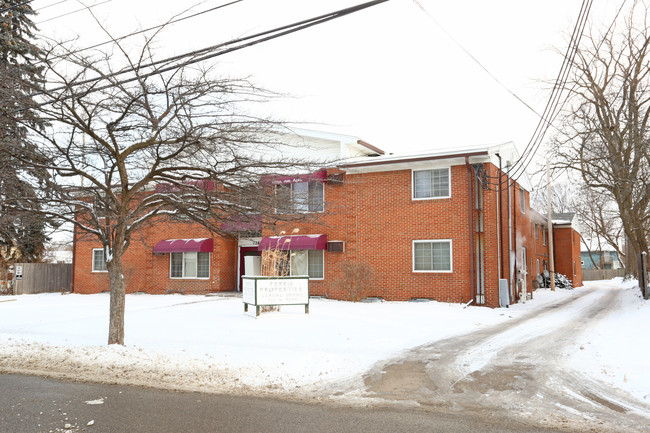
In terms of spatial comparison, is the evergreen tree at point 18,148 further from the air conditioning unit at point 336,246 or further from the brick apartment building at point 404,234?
the air conditioning unit at point 336,246

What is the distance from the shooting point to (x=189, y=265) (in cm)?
2541

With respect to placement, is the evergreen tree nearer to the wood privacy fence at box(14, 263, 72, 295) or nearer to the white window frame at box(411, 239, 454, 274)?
the white window frame at box(411, 239, 454, 274)

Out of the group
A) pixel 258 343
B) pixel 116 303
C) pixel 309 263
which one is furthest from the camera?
pixel 309 263

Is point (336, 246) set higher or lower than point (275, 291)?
higher

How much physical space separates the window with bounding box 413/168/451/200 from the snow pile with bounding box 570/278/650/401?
7.77m

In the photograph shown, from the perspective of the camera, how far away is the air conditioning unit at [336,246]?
21.6 meters

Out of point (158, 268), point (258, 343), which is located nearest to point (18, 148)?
point (258, 343)

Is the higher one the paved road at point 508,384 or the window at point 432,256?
the window at point 432,256

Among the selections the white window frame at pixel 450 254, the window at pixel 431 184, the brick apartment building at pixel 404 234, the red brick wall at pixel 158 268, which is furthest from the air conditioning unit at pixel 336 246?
the red brick wall at pixel 158 268

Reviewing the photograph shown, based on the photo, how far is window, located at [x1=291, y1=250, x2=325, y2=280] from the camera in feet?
73.0

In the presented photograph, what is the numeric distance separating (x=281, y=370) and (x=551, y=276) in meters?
27.6

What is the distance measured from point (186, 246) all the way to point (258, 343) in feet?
47.3

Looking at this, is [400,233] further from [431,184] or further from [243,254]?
[243,254]

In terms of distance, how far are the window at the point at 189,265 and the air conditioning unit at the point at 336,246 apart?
6.53m
